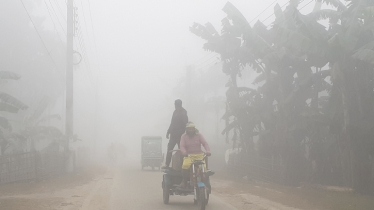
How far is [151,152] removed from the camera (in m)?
30.9

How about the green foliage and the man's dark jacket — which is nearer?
the man's dark jacket

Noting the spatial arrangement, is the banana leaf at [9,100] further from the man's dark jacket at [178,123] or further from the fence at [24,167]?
the man's dark jacket at [178,123]

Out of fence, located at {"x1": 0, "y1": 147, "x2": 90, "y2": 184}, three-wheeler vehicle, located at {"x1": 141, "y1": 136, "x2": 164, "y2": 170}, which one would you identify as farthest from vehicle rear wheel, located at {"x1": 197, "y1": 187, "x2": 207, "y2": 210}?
three-wheeler vehicle, located at {"x1": 141, "y1": 136, "x2": 164, "y2": 170}

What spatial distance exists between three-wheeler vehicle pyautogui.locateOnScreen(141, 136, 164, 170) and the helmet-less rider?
20594 mm

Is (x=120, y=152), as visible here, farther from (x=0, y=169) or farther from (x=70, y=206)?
(x=70, y=206)

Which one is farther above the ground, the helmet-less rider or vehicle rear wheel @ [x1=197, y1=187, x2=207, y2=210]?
the helmet-less rider

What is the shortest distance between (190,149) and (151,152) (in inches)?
848

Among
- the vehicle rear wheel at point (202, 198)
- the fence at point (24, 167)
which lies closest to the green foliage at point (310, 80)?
the vehicle rear wheel at point (202, 198)

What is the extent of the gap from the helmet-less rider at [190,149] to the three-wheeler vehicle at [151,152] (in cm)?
2059

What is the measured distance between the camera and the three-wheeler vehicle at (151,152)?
100ft

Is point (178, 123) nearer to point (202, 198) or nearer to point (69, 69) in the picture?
point (202, 198)

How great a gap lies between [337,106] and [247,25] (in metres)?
5.67

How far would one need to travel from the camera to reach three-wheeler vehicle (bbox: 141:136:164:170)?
30.5 metres

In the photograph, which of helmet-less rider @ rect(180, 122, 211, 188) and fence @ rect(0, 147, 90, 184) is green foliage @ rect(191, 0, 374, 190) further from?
fence @ rect(0, 147, 90, 184)
